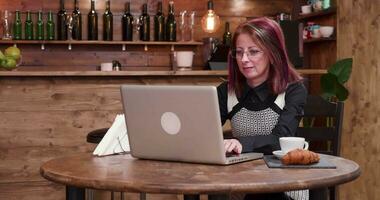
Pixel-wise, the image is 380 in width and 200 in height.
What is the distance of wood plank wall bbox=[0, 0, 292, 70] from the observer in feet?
18.3

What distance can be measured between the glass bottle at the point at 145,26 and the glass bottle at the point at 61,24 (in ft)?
2.34

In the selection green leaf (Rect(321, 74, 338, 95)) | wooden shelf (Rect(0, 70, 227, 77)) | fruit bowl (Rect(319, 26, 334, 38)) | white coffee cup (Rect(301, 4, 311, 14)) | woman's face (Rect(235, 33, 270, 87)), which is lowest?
green leaf (Rect(321, 74, 338, 95))

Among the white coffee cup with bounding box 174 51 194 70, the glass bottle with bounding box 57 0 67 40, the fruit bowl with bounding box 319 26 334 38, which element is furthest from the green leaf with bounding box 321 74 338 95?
the glass bottle with bounding box 57 0 67 40

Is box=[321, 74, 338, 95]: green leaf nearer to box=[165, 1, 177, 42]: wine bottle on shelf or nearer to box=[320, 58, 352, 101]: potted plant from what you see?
box=[320, 58, 352, 101]: potted plant

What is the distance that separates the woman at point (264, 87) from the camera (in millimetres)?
2227

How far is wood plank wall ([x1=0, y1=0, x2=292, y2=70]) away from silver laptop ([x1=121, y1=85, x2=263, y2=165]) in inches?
154

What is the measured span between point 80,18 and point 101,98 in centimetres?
183

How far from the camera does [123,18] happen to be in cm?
569

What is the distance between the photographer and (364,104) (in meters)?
4.44

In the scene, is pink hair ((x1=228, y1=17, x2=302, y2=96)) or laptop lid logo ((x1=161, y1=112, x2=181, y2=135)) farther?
pink hair ((x1=228, y1=17, x2=302, y2=96))

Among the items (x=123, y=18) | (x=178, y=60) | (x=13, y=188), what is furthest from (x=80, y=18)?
(x=13, y=188)

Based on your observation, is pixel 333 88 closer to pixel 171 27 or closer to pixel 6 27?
pixel 171 27

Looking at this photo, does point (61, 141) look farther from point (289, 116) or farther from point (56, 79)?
point (289, 116)

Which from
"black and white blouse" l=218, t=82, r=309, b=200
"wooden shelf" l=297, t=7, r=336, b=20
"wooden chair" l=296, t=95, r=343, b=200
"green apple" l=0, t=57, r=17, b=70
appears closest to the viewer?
"black and white blouse" l=218, t=82, r=309, b=200
